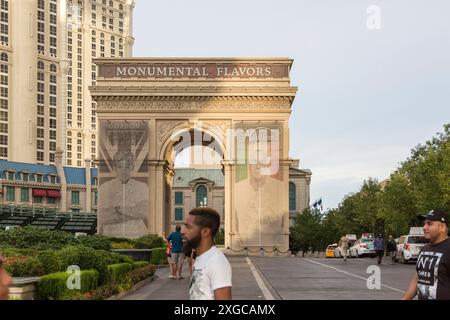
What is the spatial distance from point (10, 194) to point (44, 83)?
Result: 41261mm

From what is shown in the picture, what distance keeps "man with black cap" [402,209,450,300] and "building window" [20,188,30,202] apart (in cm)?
13782

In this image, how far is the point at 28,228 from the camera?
27.9m

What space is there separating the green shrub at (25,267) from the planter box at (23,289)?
6.54 feet

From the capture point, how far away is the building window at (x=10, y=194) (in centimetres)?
13825

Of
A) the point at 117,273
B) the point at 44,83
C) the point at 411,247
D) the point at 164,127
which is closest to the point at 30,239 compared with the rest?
the point at 117,273

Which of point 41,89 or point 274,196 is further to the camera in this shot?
point 41,89

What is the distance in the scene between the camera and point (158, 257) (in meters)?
42.2

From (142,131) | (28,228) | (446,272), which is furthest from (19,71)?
(446,272)

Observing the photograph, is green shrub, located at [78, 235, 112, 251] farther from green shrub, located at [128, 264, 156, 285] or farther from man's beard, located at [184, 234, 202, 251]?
man's beard, located at [184, 234, 202, 251]

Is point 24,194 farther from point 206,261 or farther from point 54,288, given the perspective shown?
point 206,261

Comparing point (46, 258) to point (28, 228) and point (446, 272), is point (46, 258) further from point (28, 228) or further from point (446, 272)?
point (446, 272)

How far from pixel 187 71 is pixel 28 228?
45.2 m

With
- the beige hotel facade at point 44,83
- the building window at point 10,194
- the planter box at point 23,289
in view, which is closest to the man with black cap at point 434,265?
the planter box at point 23,289
